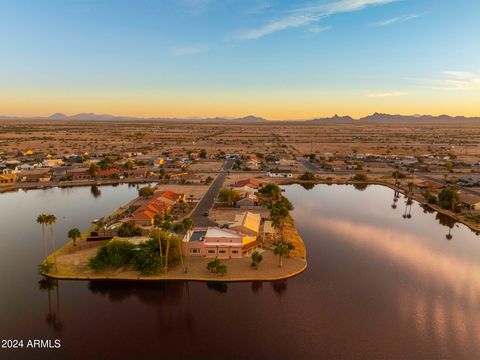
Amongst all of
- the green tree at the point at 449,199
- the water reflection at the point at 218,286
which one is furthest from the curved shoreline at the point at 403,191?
the water reflection at the point at 218,286

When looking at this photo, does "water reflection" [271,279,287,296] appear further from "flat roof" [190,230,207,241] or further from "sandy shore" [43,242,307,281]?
"flat roof" [190,230,207,241]

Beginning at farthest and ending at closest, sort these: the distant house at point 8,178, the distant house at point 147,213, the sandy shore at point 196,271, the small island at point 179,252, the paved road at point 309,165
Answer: the paved road at point 309,165 → the distant house at point 8,178 → the distant house at point 147,213 → the small island at point 179,252 → the sandy shore at point 196,271

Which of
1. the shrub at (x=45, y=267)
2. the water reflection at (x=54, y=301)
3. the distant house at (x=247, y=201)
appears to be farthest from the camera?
the distant house at (x=247, y=201)

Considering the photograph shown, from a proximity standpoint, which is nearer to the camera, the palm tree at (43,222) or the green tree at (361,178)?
the palm tree at (43,222)

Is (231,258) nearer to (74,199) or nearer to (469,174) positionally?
(74,199)

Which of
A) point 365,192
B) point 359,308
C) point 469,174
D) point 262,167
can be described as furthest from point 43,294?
point 469,174

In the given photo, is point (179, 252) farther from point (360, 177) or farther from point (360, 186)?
point (360, 177)

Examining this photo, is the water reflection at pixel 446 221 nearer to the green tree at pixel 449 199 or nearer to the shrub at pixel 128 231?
the green tree at pixel 449 199

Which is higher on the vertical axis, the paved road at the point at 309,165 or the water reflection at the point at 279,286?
the paved road at the point at 309,165
